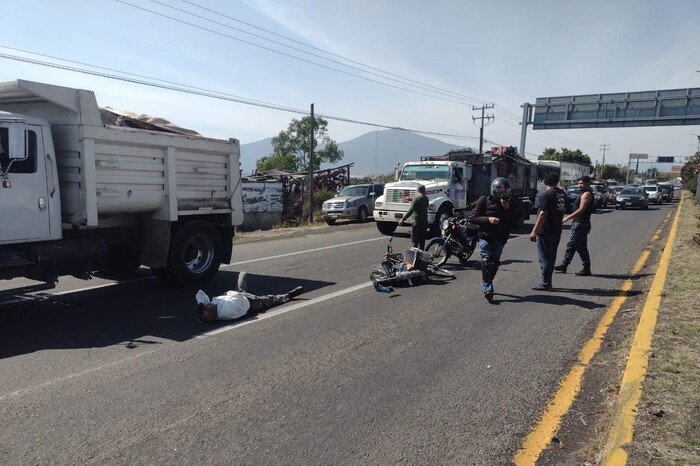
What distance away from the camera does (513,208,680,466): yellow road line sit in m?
3.29

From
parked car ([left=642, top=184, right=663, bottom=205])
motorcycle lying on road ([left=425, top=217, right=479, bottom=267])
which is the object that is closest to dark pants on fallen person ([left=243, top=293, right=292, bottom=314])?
motorcycle lying on road ([left=425, top=217, right=479, bottom=267])

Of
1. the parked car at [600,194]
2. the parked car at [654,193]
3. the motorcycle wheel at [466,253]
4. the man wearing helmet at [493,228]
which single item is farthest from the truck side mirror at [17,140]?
the parked car at [654,193]

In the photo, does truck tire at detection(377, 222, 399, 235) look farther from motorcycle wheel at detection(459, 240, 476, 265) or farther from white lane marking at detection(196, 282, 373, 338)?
white lane marking at detection(196, 282, 373, 338)

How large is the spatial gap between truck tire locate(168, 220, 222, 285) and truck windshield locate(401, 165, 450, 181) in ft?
29.5

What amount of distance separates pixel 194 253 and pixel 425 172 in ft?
31.4

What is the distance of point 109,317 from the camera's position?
6.44 m

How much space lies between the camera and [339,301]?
7.32 metres

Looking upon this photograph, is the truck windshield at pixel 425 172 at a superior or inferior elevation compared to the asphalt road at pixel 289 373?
superior

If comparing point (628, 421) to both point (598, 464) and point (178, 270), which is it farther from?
point (178, 270)

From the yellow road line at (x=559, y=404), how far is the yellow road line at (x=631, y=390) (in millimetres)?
374

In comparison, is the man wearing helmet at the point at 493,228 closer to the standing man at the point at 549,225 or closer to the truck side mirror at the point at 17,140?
the standing man at the point at 549,225

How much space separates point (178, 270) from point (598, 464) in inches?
261

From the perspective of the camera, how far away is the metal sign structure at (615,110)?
4131cm

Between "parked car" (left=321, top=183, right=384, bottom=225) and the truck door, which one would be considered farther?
"parked car" (left=321, top=183, right=384, bottom=225)
